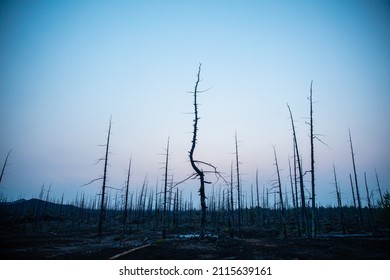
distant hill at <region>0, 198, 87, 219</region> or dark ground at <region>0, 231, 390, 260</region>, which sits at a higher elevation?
dark ground at <region>0, 231, 390, 260</region>

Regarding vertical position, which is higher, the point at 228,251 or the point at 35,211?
the point at 228,251

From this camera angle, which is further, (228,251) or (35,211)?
(35,211)

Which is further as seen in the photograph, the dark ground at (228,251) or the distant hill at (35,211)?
the distant hill at (35,211)

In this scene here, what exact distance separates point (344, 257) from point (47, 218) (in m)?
70.3

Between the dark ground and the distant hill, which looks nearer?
the dark ground

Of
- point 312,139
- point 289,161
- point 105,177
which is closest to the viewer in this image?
point 312,139

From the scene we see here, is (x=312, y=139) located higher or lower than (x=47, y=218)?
higher

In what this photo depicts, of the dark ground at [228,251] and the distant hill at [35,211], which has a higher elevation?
the dark ground at [228,251]

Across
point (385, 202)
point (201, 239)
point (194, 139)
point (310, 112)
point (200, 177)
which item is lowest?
point (201, 239)
